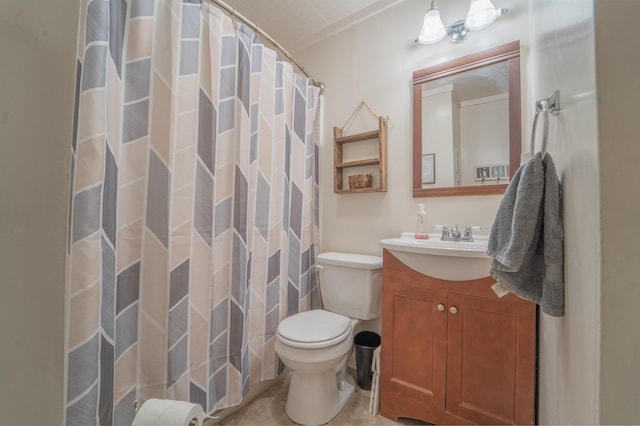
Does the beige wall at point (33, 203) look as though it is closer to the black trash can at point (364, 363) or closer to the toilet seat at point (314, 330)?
the toilet seat at point (314, 330)

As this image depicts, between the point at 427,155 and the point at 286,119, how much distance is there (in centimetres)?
88

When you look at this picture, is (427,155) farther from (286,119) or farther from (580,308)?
(580,308)

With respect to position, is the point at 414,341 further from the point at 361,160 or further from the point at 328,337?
the point at 361,160

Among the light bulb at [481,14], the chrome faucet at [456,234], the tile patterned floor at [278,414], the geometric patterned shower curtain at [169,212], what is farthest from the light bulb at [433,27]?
the tile patterned floor at [278,414]

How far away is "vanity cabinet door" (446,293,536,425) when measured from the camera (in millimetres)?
906

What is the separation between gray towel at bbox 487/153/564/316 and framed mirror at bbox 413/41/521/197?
722mm

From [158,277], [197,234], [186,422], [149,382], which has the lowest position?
[149,382]

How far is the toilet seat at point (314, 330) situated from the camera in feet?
3.63

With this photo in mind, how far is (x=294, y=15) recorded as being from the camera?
167 centimetres

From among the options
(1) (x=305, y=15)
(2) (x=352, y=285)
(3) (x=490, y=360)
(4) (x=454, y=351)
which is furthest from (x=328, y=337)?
(1) (x=305, y=15)

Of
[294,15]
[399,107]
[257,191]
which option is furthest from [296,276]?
[294,15]

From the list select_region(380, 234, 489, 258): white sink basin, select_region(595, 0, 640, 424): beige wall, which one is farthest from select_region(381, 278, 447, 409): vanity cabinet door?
select_region(595, 0, 640, 424): beige wall

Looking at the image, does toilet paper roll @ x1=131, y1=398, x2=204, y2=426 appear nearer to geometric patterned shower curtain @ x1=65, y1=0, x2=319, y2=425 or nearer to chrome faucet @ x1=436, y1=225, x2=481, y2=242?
geometric patterned shower curtain @ x1=65, y1=0, x2=319, y2=425

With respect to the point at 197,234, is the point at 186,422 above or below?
below
